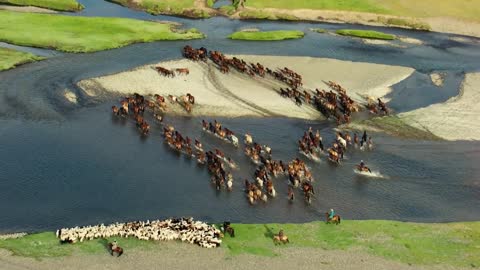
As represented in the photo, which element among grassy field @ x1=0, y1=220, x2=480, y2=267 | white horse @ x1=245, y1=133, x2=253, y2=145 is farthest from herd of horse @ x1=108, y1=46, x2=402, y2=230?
grassy field @ x1=0, y1=220, x2=480, y2=267

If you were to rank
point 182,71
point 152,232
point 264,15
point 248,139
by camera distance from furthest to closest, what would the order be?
point 264,15, point 182,71, point 248,139, point 152,232

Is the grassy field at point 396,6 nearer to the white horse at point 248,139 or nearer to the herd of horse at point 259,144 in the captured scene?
the herd of horse at point 259,144

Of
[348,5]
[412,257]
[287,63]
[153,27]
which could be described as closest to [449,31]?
[348,5]

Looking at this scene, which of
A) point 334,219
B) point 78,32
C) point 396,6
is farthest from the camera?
point 396,6

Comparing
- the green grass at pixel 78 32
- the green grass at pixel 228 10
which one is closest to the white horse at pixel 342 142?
the green grass at pixel 78 32

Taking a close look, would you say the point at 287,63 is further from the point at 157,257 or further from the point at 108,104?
the point at 157,257

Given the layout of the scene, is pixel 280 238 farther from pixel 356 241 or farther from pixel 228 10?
pixel 228 10

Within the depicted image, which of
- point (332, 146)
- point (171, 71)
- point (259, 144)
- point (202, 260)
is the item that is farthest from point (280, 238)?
point (171, 71)
